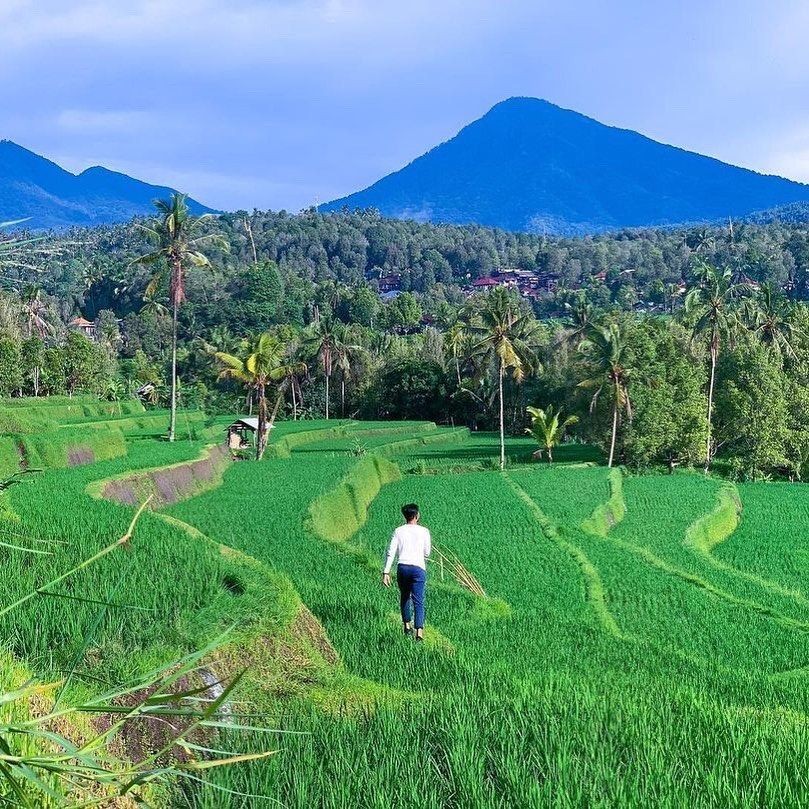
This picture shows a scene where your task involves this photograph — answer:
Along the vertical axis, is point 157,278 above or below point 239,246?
below

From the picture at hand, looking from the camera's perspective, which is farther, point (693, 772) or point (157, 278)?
point (157, 278)

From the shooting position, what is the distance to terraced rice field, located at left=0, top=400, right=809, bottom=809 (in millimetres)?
4457

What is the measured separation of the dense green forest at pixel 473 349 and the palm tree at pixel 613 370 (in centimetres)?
10

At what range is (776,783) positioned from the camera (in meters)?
4.30

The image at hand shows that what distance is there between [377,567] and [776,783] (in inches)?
437

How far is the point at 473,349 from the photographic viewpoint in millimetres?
46406

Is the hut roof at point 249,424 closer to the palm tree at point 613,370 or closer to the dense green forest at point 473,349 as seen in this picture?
the dense green forest at point 473,349

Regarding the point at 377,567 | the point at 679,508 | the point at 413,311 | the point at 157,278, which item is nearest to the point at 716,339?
the point at 679,508

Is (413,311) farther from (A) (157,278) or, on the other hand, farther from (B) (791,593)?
(B) (791,593)

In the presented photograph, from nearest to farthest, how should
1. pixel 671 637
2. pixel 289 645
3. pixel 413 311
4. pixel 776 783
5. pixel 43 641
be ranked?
pixel 776 783 < pixel 43 641 < pixel 289 645 < pixel 671 637 < pixel 413 311

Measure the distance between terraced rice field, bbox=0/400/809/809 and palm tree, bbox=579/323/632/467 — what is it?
58.5 ft

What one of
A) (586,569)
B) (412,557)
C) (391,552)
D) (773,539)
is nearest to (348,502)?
(586,569)

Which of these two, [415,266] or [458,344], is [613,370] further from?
[415,266]

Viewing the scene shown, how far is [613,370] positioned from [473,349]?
Answer: 7.45 meters
